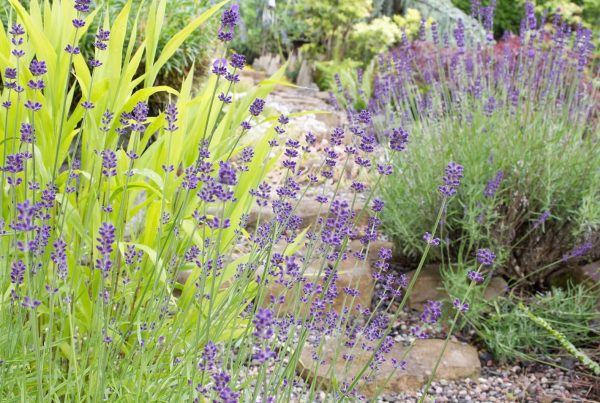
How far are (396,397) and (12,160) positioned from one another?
2.07 m

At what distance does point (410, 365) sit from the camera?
3123 mm

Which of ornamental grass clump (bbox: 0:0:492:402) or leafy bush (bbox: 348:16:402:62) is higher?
ornamental grass clump (bbox: 0:0:492:402)

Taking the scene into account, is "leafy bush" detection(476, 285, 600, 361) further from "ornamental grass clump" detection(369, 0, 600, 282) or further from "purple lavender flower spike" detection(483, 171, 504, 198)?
"purple lavender flower spike" detection(483, 171, 504, 198)

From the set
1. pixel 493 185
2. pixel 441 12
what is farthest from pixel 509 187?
pixel 441 12

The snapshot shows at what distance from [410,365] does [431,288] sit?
2.33 ft

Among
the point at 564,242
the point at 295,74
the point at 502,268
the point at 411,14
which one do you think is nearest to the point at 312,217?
the point at 502,268

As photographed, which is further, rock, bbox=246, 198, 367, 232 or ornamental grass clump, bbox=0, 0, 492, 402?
rock, bbox=246, 198, 367, 232

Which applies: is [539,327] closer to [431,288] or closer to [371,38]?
[431,288]

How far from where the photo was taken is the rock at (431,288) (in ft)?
11.9

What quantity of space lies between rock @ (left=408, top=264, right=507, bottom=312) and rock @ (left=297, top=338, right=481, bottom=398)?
1.23ft

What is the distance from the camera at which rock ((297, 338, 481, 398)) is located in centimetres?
299

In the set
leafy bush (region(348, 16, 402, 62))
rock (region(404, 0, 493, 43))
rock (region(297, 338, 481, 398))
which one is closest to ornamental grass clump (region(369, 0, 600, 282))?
rock (region(297, 338, 481, 398))

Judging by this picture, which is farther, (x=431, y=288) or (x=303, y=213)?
(x=303, y=213)

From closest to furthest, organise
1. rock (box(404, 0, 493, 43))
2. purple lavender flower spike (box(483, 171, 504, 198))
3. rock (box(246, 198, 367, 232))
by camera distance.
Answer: purple lavender flower spike (box(483, 171, 504, 198)) → rock (box(246, 198, 367, 232)) → rock (box(404, 0, 493, 43))
